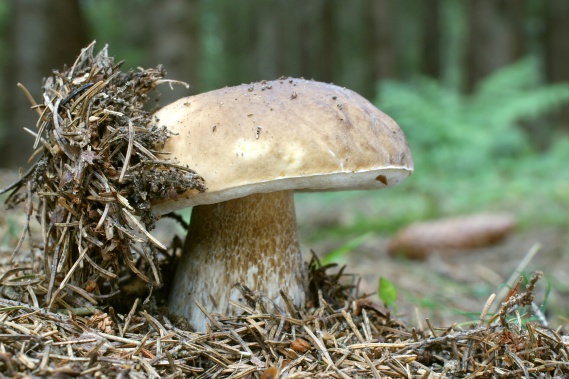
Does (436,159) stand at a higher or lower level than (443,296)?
higher

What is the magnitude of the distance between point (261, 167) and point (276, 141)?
106 millimetres

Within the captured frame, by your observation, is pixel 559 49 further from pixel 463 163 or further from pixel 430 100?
pixel 430 100

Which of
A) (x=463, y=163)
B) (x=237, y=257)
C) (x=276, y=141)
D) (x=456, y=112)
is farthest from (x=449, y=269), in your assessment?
(x=276, y=141)

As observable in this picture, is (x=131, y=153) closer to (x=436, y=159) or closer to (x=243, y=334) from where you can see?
(x=243, y=334)

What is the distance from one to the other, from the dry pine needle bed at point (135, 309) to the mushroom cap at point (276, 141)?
0.08m

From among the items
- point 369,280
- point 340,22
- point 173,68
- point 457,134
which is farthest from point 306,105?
point 340,22

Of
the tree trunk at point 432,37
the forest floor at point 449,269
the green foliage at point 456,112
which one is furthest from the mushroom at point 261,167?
the tree trunk at point 432,37

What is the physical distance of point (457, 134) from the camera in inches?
187

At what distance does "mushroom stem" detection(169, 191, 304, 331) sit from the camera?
1.89 meters

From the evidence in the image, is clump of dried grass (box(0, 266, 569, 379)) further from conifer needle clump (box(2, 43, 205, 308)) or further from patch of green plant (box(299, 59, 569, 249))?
patch of green plant (box(299, 59, 569, 249))

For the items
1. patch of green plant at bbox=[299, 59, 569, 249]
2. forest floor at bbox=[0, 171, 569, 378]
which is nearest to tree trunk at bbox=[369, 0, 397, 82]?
patch of green plant at bbox=[299, 59, 569, 249]

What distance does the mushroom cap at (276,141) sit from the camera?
1.56 meters

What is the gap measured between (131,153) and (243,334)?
27.9 inches

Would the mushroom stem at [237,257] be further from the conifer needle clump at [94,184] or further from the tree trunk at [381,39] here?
the tree trunk at [381,39]
